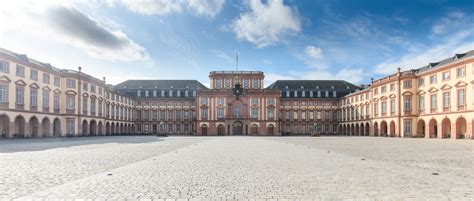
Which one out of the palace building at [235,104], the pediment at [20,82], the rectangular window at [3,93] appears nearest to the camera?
the rectangular window at [3,93]

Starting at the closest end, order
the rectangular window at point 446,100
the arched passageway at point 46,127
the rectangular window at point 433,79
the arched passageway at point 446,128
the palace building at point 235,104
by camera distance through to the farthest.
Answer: the palace building at point 235,104, the rectangular window at point 446,100, the arched passageway at point 46,127, the arched passageway at point 446,128, the rectangular window at point 433,79

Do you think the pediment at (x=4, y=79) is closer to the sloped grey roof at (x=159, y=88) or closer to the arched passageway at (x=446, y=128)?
the sloped grey roof at (x=159, y=88)

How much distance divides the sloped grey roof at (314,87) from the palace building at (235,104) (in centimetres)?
28

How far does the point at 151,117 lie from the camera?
83750 millimetres

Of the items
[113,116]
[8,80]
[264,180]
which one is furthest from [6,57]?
[264,180]

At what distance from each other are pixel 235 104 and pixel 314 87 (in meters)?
26.7

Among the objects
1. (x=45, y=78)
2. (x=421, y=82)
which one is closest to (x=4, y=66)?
(x=45, y=78)

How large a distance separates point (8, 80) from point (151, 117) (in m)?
45.9

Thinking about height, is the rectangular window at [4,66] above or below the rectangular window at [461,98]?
above

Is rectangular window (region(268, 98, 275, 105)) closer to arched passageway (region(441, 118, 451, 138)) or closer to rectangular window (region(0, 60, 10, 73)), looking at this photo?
arched passageway (region(441, 118, 451, 138))

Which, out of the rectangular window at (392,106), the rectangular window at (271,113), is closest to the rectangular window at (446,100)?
the rectangular window at (392,106)

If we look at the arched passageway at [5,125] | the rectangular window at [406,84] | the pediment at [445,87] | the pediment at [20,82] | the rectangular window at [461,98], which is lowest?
the arched passageway at [5,125]

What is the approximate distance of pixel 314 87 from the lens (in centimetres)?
8906

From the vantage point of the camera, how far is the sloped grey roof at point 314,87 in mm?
87312
